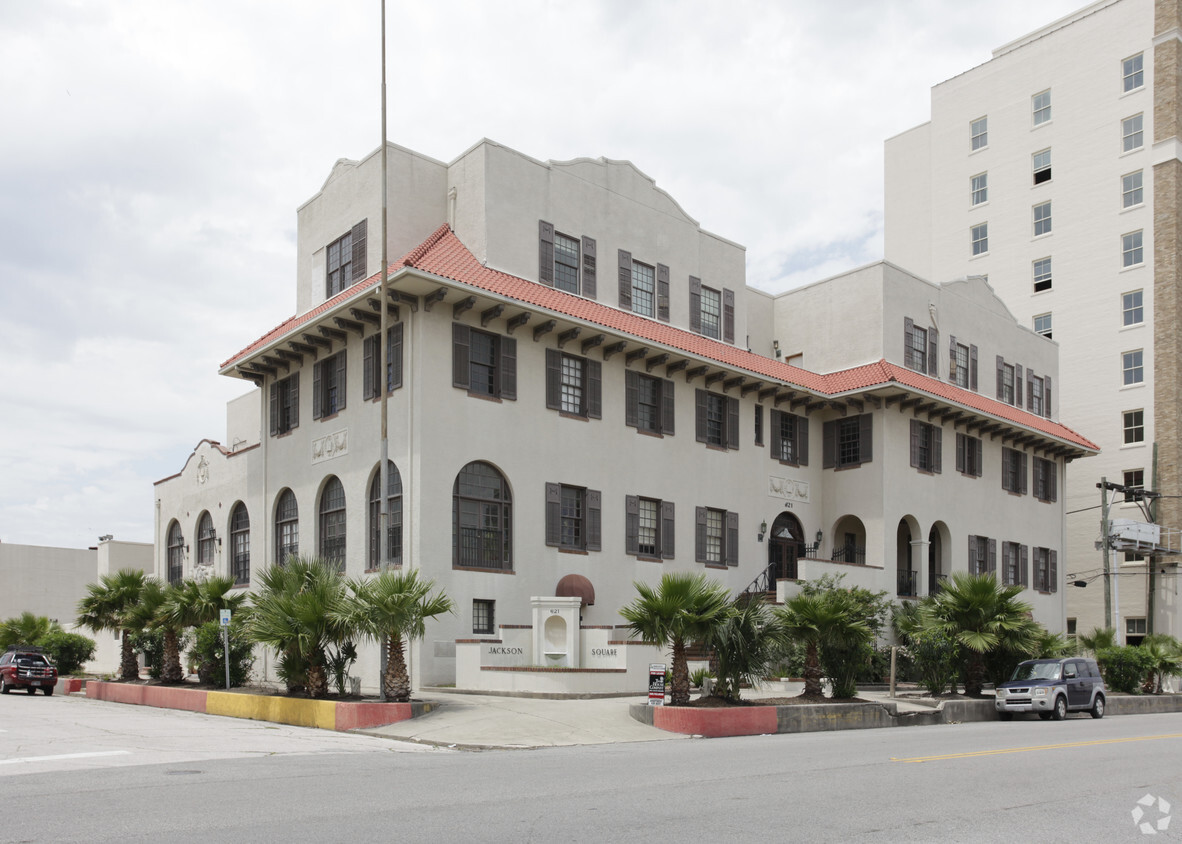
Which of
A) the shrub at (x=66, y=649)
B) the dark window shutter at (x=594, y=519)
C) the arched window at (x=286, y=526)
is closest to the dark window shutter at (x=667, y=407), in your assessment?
the dark window shutter at (x=594, y=519)

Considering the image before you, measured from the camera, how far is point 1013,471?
4488 cm

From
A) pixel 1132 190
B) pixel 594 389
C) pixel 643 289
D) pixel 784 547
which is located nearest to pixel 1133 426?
pixel 1132 190

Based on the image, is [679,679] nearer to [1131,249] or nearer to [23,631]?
[23,631]

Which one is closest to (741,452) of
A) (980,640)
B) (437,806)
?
(980,640)

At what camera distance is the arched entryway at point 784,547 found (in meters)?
36.7

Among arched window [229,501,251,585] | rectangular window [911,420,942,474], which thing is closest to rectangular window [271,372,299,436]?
arched window [229,501,251,585]

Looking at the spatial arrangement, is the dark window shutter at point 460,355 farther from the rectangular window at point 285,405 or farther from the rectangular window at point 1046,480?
the rectangular window at point 1046,480

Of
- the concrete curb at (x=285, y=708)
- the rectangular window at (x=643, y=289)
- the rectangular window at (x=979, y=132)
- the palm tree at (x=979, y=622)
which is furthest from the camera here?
the rectangular window at (x=979, y=132)

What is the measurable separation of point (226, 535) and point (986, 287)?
32058 millimetres

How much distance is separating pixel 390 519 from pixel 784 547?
1537cm

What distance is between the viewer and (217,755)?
600 inches

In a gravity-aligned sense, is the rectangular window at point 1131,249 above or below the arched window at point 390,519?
above

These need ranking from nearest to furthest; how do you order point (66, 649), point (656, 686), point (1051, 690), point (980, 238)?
point (656, 686)
point (1051, 690)
point (66, 649)
point (980, 238)

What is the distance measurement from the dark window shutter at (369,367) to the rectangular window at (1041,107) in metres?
41.9
